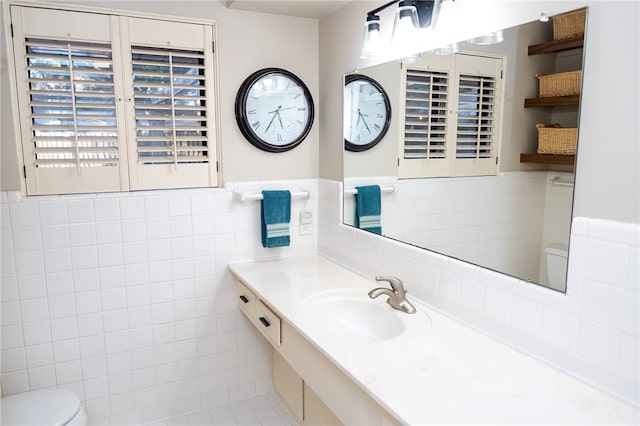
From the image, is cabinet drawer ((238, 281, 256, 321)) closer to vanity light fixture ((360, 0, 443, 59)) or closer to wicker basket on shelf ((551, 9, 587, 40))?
vanity light fixture ((360, 0, 443, 59))

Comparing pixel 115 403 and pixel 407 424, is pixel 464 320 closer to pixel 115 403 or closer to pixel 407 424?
pixel 407 424

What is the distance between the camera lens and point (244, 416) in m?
2.56

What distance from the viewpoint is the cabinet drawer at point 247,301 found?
226 centimetres

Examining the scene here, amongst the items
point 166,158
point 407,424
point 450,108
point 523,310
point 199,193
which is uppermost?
point 450,108

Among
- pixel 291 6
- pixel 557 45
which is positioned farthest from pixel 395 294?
pixel 291 6

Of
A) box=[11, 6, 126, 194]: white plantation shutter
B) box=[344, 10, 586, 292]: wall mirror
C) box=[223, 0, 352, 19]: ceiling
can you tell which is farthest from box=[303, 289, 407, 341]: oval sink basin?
box=[223, 0, 352, 19]: ceiling

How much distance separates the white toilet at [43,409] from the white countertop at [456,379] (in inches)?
40.9

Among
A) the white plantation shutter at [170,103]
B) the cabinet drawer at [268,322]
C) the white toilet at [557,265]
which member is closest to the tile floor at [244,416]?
the cabinet drawer at [268,322]

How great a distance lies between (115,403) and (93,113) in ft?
4.96

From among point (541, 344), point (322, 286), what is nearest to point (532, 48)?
point (541, 344)

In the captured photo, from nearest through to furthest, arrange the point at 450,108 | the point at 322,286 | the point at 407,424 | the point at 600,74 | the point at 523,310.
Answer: the point at 407,424 → the point at 600,74 → the point at 523,310 → the point at 450,108 → the point at 322,286

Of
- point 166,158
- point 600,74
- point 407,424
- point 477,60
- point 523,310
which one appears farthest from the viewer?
point 166,158

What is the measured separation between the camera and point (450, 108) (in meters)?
1.76

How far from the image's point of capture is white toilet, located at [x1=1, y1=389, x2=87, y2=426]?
1.87 meters
